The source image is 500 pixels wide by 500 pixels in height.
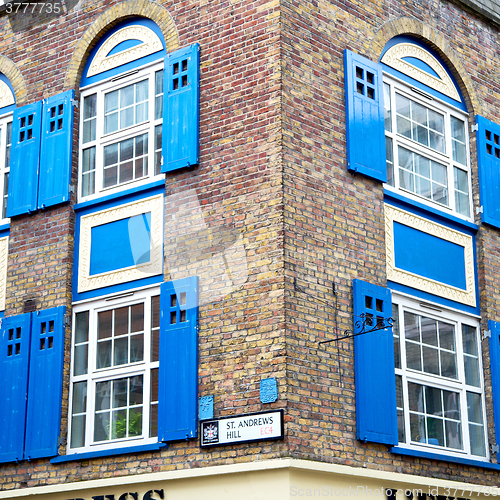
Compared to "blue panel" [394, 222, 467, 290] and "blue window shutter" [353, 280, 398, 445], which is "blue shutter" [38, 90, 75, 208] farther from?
"blue panel" [394, 222, 467, 290]

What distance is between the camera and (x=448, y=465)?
38.0 feet

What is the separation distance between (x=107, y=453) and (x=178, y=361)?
160cm

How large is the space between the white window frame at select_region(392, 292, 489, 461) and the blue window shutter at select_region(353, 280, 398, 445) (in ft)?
1.41

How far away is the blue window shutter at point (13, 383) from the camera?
1196 cm

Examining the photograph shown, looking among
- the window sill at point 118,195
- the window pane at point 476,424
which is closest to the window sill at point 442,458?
the window pane at point 476,424

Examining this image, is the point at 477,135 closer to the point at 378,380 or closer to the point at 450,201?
the point at 450,201

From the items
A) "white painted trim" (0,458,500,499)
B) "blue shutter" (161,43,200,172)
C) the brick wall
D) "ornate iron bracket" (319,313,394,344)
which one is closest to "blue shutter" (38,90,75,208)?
the brick wall

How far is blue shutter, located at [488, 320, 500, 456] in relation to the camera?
12359 mm

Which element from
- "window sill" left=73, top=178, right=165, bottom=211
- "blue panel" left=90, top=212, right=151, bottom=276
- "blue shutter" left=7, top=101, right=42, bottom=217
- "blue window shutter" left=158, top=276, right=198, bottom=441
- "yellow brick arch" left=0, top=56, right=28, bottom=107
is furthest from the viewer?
"yellow brick arch" left=0, top=56, right=28, bottom=107

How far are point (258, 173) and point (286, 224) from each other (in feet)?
2.76

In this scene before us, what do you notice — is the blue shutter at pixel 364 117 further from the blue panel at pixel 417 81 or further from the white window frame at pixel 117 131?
the white window frame at pixel 117 131

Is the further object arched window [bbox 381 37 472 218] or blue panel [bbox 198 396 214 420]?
arched window [bbox 381 37 472 218]

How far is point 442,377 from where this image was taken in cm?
1207

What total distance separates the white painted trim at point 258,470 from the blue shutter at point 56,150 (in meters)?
4.16
